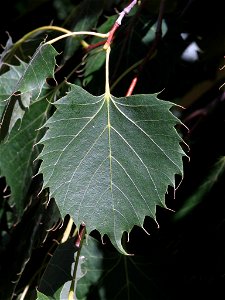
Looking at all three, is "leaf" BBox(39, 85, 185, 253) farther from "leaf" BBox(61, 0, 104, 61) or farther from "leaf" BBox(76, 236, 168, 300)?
"leaf" BBox(61, 0, 104, 61)

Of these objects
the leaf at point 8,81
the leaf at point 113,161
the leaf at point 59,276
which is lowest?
the leaf at point 59,276

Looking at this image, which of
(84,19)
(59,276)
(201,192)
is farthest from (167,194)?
(84,19)

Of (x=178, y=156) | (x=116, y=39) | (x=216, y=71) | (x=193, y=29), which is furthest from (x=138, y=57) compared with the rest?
(x=178, y=156)

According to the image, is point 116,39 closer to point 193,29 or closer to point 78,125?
point 193,29

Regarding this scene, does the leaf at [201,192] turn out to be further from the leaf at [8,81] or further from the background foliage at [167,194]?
the leaf at [8,81]

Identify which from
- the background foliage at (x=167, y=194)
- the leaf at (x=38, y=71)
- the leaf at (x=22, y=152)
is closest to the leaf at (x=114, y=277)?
the background foliage at (x=167, y=194)

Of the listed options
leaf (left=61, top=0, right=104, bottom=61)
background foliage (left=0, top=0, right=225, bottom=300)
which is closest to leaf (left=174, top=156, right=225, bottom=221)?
background foliage (left=0, top=0, right=225, bottom=300)
